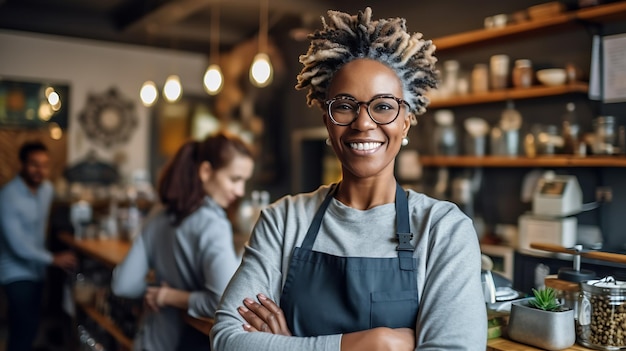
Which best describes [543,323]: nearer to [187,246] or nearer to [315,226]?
[315,226]

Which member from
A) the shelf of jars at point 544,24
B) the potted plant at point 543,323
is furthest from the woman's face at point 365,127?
the shelf of jars at point 544,24

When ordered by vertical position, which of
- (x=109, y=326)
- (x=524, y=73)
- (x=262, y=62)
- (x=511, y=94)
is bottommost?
(x=109, y=326)

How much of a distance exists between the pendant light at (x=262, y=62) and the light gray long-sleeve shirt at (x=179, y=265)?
2.22 metres

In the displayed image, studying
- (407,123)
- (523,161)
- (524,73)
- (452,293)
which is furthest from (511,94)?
(452,293)

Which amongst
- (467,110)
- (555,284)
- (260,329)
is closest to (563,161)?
(467,110)

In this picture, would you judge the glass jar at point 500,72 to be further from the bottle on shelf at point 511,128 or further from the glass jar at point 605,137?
the glass jar at point 605,137

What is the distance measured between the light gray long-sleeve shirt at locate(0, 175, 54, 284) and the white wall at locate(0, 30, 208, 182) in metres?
3.26

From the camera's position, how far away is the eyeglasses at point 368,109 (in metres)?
1.30

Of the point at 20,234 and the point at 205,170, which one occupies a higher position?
the point at 205,170

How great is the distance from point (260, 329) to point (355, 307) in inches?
8.4

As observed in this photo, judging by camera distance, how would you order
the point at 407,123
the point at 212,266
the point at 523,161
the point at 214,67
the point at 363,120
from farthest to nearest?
1. the point at 214,67
2. the point at 523,161
3. the point at 212,266
4. the point at 407,123
5. the point at 363,120

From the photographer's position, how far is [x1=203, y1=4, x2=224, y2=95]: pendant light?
15.8 feet

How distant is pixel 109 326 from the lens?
361cm

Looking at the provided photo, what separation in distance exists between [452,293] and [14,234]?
356 cm
